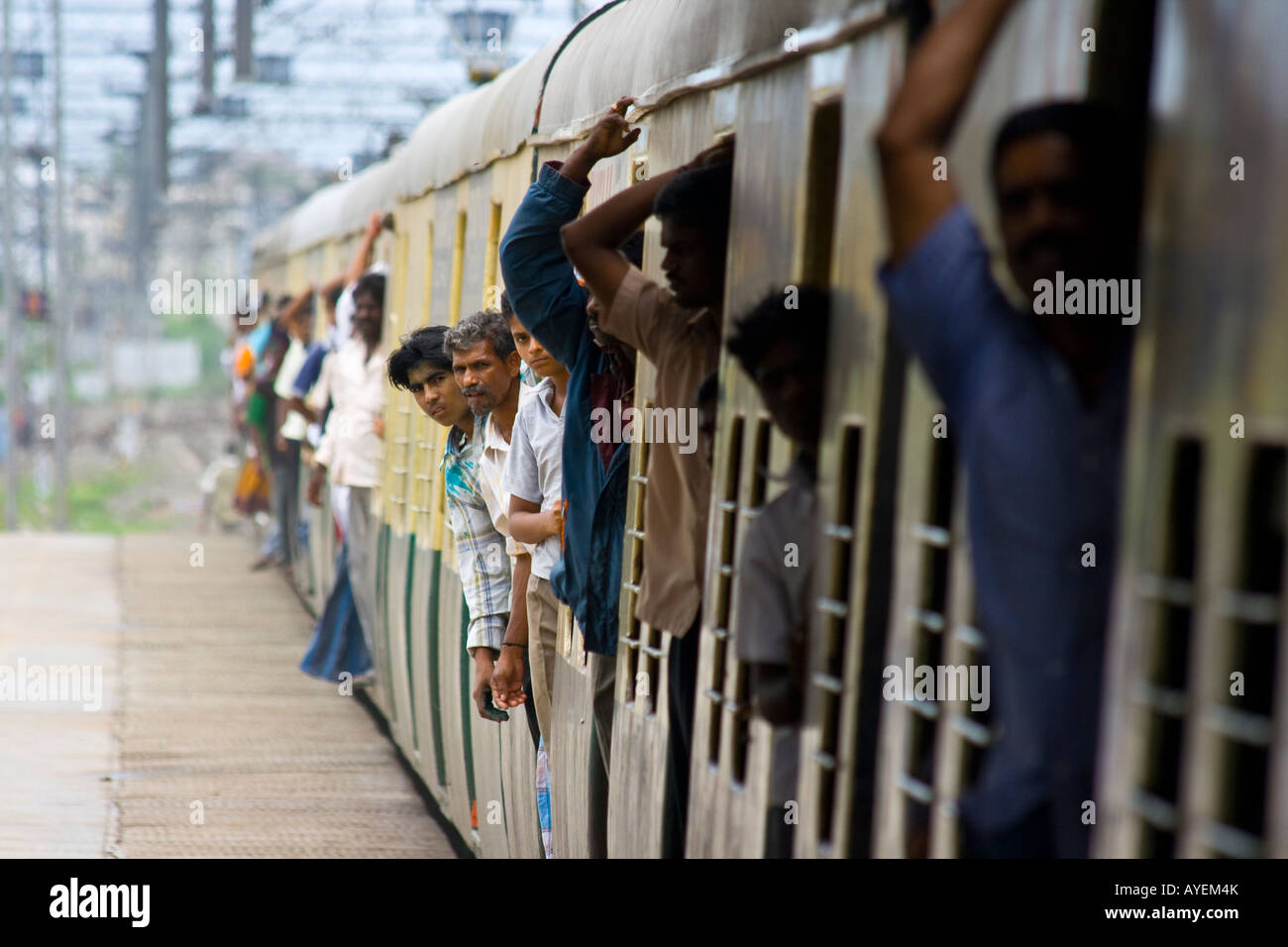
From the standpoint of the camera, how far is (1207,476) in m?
1.95

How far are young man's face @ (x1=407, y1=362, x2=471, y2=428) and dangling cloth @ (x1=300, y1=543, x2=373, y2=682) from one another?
4.27 m

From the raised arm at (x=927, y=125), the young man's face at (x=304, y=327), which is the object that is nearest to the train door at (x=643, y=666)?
the raised arm at (x=927, y=125)

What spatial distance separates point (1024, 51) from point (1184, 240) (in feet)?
1.43

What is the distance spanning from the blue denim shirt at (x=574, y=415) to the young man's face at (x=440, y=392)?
165cm

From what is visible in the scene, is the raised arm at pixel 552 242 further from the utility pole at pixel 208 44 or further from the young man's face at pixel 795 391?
the utility pole at pixel 208 44

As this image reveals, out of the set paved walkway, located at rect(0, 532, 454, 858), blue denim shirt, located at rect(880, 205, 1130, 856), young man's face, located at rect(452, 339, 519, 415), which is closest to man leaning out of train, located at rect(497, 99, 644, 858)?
young man's face, located at rect(452, 339, 519, 415)

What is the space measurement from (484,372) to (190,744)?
5189 millimetres

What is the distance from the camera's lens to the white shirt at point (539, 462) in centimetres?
520

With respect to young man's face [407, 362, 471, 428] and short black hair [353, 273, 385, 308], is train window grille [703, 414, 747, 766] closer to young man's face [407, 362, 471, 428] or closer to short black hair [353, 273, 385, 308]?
young man's face [407, 362, 471, 428]
